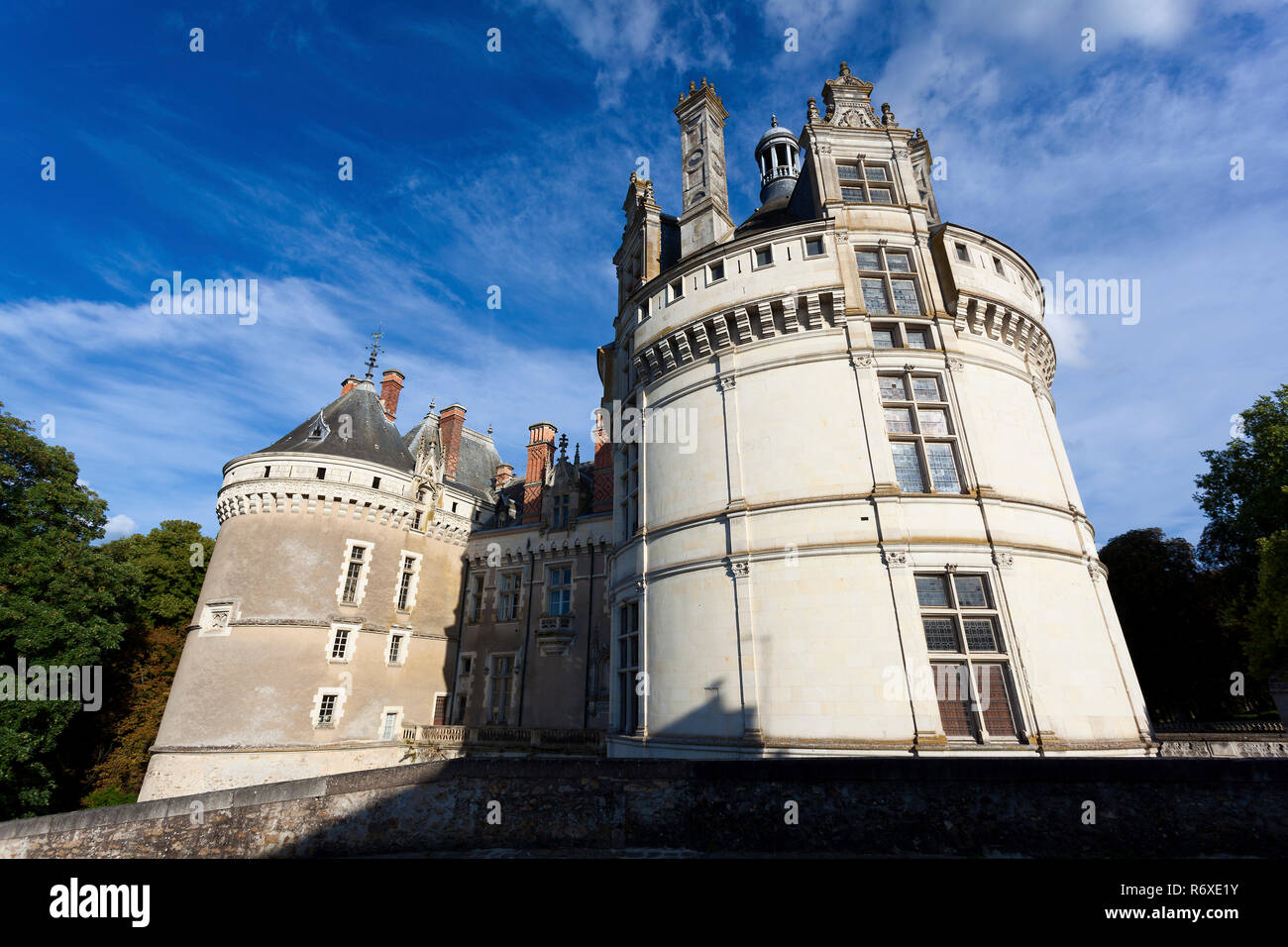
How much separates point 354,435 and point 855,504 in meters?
24.3

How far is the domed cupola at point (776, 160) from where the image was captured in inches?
1070

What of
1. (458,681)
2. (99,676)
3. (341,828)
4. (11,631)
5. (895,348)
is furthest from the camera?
(458,681)

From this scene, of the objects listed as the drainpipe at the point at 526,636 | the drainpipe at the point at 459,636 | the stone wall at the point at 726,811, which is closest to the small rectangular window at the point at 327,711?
the drainpipe at the point at 459,636

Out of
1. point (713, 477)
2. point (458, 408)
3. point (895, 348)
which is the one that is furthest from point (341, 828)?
point (458, 408)

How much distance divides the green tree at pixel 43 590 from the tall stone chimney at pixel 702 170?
82.3ft

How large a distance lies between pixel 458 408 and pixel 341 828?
28.1m

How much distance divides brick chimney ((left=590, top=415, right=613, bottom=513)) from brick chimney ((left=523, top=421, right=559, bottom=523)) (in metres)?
2.75

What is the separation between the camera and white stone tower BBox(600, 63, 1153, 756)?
1097 centimetres

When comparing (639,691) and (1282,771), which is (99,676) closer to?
(639,691)

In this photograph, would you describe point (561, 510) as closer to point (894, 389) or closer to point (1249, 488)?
point (894, 389)

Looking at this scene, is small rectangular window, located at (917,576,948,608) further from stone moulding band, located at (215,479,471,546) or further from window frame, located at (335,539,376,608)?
stone moulding band, located at (215,479,471,546)

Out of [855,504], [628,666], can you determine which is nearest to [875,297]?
[855,504]

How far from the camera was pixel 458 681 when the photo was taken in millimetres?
28109

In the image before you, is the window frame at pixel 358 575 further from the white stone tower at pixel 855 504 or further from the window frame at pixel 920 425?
the window frame at pixel 920 425
